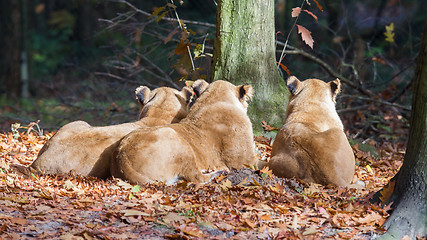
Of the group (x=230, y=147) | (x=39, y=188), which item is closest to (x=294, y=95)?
(x=230, y=147)

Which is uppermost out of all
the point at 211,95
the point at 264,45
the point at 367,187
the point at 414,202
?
the point at 264,45

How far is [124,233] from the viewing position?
173 inches

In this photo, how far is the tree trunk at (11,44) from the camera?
22.7 metres

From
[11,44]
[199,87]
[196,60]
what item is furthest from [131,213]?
[11,44]

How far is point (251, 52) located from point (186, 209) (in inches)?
155

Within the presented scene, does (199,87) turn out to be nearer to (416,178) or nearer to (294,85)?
(294,85)

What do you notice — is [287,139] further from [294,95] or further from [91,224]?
[91,224]

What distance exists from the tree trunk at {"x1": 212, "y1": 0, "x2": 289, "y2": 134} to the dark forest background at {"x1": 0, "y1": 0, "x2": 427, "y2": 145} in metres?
0.63

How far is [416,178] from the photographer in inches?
195

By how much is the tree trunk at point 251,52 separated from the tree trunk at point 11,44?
56.9 feet

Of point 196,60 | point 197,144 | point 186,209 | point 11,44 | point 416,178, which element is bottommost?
point 11,44

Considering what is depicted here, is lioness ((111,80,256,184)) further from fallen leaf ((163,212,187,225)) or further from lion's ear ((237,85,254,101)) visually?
fallen leaf ((163,212,187,225))

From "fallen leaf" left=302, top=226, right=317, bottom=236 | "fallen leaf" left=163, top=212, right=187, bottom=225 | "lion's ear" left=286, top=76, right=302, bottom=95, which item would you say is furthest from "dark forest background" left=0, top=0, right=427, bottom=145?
"fallen leaf" left=302, top=226, right=317, bottom=236

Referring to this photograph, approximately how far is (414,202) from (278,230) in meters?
1.47
